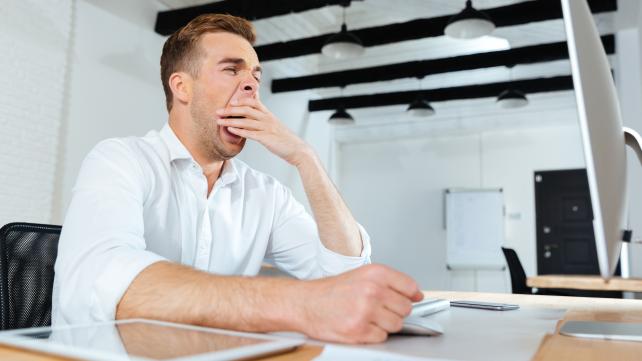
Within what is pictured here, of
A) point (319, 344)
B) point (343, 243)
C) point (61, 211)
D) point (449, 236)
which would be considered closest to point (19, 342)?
point (319, 344)

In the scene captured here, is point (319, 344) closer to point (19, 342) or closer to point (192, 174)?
point (19, 342)

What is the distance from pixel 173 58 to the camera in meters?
1.53

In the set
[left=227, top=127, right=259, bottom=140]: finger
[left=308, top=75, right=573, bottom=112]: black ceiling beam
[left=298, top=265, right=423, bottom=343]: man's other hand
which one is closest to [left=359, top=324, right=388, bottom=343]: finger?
[left=298, top=265, right=423, bottom=343]: man's other hand

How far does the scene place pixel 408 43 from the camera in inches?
300

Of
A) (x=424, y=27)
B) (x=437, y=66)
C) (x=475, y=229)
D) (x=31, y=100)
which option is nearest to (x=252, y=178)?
(x=31, y=100)

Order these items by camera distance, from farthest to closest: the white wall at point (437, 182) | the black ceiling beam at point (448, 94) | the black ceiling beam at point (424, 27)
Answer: the white wall at point (437, 182) → the black ceiling beam at point (448, 94) → the black ceiling beam at point (424, 27)

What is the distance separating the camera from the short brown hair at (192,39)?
4.82 feet

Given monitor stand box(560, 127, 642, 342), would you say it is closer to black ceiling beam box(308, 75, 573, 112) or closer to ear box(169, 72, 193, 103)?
ear box(169, 72, 193, 103)

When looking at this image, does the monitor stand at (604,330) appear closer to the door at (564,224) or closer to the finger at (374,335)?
the finger at (374,335)

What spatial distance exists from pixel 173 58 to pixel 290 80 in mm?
5925

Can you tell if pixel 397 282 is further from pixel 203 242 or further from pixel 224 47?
pixel 224 47

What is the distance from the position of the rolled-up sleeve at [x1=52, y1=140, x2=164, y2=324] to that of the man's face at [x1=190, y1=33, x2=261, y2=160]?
0.31m

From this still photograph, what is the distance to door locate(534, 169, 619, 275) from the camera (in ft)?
25.8

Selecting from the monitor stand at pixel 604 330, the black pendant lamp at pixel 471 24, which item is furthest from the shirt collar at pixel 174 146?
the black pendant lamp at pixel 471 24
